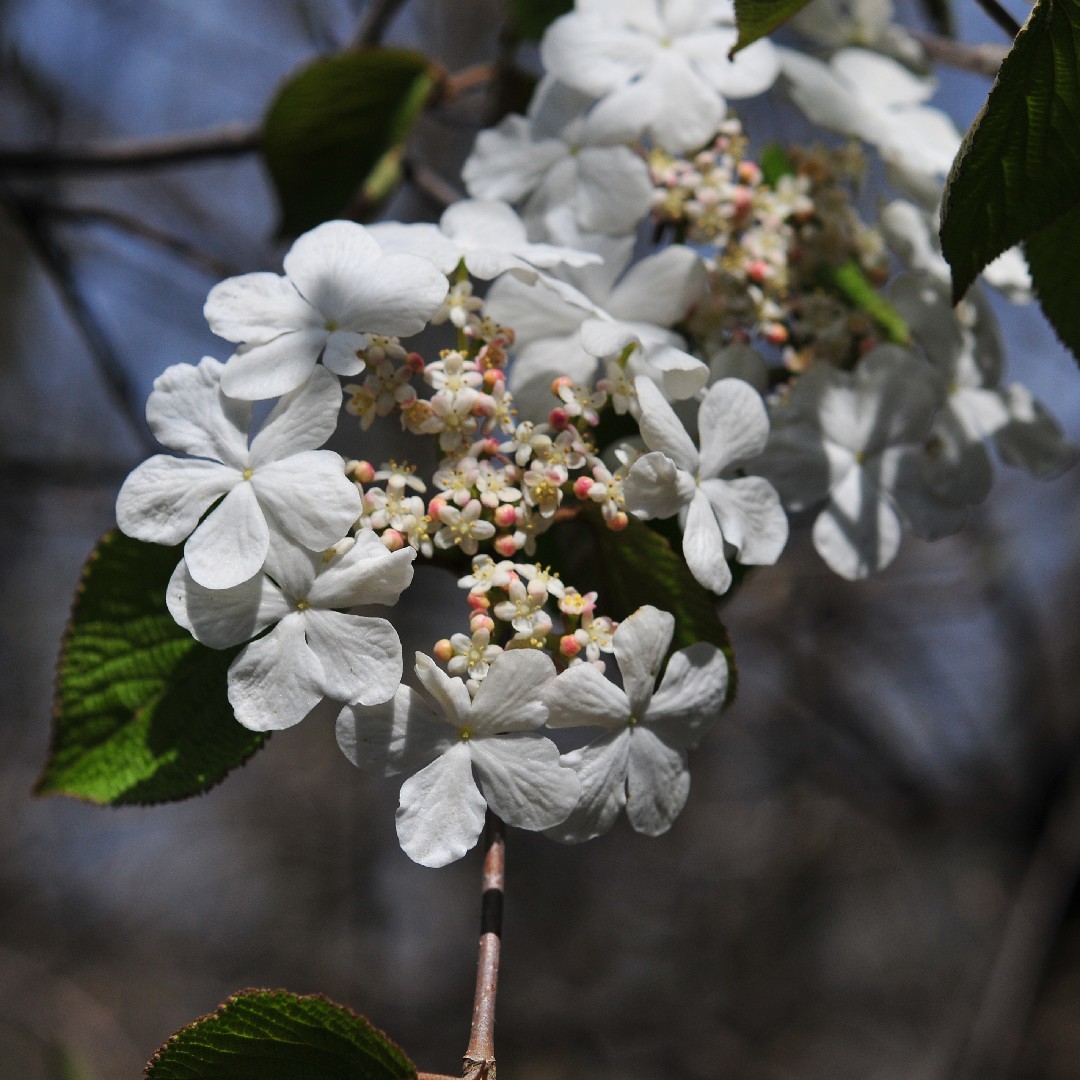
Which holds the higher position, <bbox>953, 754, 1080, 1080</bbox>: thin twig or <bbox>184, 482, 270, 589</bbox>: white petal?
<bbox>184, 482, 270, 589</bbox>: white petal

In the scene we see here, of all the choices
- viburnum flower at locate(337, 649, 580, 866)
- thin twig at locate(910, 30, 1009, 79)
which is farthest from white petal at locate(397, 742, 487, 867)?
thin twig at locate(910, 30, 1009, 79)

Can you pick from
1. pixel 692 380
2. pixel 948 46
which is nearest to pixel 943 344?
pixel 692 380

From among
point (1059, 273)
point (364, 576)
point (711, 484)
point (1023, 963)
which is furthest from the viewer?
point (1023, 963)

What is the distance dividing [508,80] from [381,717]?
1009 millimetres

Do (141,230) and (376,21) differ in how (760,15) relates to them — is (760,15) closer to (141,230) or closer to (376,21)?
(376,21)

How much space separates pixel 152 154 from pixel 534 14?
0.62m

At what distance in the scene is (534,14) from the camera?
126cm

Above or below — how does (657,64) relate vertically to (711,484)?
above

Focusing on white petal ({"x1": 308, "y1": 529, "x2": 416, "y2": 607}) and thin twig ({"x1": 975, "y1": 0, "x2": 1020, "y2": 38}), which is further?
thin twig ({"x1": 975, "y1": 0, "x2": 1020, "y2": 38})

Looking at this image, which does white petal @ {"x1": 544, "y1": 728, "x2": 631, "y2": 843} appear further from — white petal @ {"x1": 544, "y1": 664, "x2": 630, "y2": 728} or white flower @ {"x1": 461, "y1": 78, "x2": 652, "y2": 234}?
white flower @ {"x1": 461, "y1": 78, "x2": 652, "y2": 234}

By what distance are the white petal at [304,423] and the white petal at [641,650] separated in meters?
0.25

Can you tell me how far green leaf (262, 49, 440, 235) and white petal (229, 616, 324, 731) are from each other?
0.83m

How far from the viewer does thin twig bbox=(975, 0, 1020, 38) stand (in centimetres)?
79

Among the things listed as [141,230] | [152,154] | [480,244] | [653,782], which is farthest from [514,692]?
[141,230]
